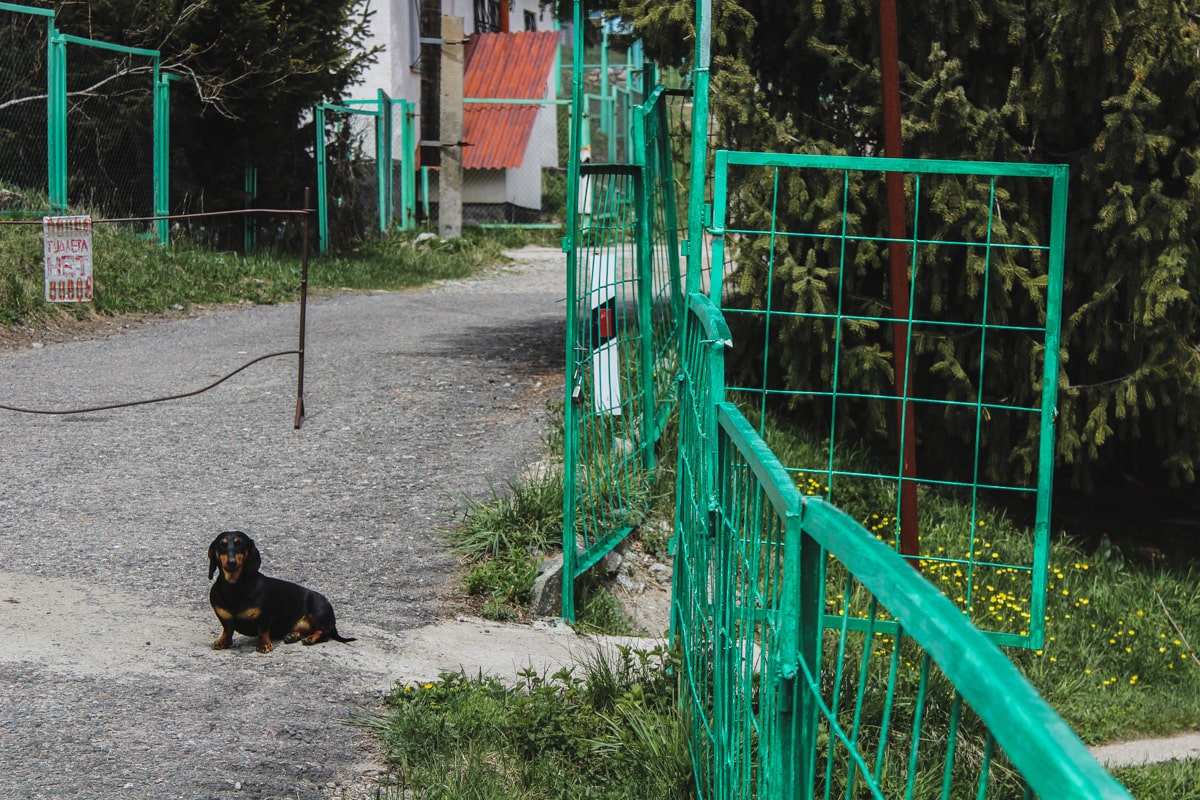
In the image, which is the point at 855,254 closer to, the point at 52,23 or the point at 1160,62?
the point at 1160,62

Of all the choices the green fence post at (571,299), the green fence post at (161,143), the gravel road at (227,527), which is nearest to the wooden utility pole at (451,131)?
the green fence post at (161,143)

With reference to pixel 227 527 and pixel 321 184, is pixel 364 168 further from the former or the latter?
pixel 227 527

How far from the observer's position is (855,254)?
7219 millimetres

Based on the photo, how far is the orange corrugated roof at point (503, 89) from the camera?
20953 millimetres

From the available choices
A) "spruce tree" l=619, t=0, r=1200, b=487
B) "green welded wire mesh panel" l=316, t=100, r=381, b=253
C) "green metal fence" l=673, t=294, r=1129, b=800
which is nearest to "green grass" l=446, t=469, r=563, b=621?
"green metal fence" l=673, t=294, r=1129, b=800

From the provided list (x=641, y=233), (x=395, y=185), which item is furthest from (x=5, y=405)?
(x=395, y=185)

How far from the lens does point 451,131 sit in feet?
56.0

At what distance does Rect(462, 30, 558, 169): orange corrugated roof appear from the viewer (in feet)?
68.7

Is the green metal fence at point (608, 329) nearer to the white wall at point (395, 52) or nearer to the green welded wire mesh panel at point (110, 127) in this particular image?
the green welded wire mesh panel at point (110, 127)

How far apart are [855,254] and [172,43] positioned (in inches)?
330

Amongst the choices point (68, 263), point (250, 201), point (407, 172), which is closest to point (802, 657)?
point (68, 263)

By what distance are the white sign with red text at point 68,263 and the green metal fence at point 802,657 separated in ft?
14.6

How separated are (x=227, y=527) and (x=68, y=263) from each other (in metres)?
2.55

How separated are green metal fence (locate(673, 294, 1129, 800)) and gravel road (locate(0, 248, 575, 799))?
1.13 meters
